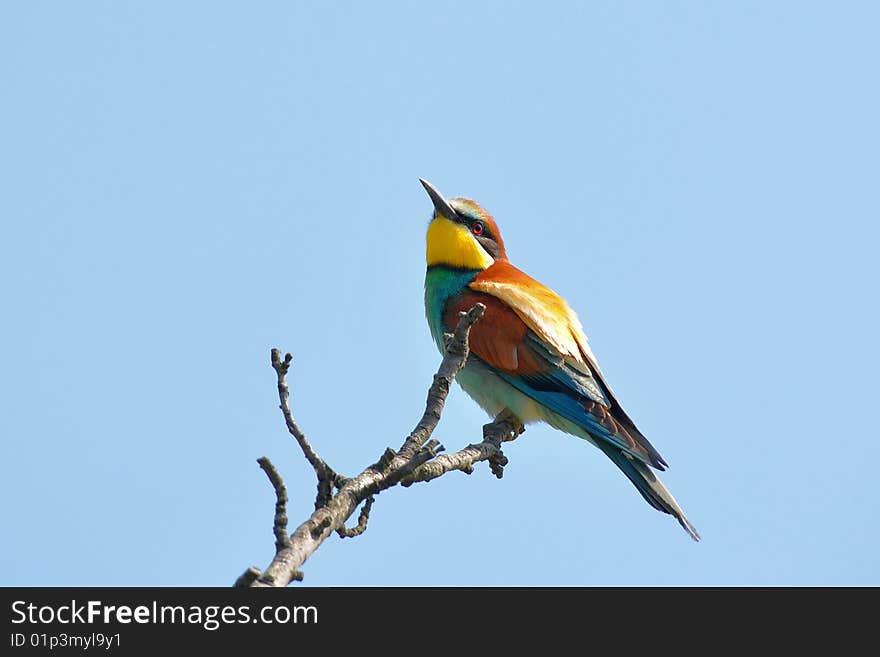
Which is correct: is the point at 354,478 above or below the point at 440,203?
below

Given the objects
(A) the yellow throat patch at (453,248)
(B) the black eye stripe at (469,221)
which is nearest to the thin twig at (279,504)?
(A) the yellow throat patch at (453,248)

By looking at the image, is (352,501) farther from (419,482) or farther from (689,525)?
(689,525)

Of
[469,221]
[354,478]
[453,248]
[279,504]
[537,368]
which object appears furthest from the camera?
[469,221]

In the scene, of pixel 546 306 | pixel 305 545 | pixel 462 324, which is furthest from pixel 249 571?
pixel 546 306

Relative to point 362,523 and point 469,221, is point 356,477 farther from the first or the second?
point 469,221

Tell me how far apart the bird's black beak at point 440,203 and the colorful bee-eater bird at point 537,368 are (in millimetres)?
497

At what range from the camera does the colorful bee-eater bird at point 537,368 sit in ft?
18.7

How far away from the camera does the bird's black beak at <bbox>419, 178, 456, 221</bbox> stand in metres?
7.00

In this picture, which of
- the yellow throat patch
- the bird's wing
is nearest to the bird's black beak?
the yellow throat patch

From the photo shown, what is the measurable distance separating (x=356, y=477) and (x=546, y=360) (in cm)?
308

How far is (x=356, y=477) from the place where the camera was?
3016mm

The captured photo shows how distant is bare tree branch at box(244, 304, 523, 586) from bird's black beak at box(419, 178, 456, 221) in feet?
10.3

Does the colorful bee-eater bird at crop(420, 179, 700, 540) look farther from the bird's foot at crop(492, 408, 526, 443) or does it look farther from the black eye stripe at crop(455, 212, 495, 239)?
the black eye stripe at crop(455, 212, 495, 239)

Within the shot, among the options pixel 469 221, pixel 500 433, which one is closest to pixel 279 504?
pixel 500 433
